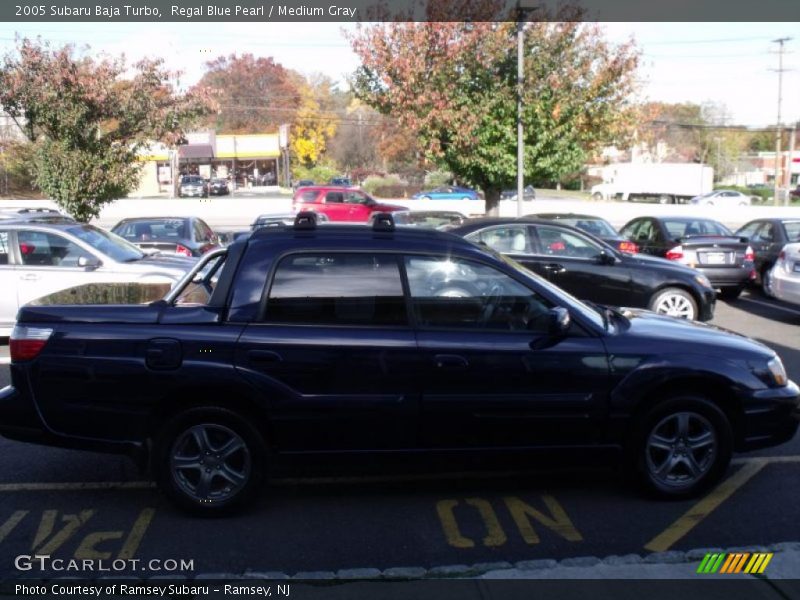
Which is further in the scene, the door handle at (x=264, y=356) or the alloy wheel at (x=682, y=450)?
the alloy wheel at (x=682, y=450)

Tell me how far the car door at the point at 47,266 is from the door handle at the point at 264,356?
6191mm

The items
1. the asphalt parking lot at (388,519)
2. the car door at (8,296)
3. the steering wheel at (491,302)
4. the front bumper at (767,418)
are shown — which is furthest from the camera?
the car door at (8,296)

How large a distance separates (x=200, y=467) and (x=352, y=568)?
3.90ft

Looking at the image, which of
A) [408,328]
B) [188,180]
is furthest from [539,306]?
[188,180]

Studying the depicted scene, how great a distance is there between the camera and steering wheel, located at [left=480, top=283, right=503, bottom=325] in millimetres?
5098

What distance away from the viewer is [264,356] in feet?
15.9

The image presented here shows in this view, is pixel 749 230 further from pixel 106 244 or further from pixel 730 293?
pixel 106 244

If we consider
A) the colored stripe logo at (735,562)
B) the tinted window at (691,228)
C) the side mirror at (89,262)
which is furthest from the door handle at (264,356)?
the tinted window at (691,228)

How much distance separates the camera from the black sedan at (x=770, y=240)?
15086 mm

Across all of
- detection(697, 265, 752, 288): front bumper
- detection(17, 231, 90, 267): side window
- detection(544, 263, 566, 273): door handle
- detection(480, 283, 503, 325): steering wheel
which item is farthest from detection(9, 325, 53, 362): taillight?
detection(697, 265, 752, 288): front bumper

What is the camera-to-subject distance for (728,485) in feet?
18.1

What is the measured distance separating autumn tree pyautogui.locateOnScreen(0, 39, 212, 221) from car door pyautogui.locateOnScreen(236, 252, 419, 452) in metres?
14.9

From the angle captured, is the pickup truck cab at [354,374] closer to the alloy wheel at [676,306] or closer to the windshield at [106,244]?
the alloy wheel at [676,306]

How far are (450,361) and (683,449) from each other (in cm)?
161
